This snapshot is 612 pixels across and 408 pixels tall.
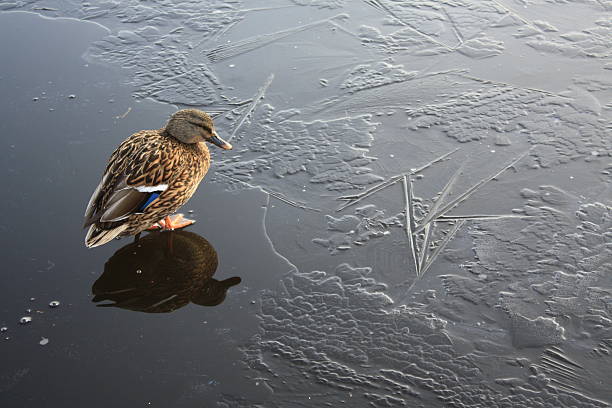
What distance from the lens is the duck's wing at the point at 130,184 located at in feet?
12.2

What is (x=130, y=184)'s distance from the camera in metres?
3.76

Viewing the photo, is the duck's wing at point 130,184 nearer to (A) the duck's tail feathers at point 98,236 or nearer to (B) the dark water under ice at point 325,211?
(A) the duck's tail feathers at point 98,236

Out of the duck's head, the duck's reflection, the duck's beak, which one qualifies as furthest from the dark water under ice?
the duck's head

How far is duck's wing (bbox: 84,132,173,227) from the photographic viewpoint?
146 inches

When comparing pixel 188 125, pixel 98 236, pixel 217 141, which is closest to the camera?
pixel 98 236

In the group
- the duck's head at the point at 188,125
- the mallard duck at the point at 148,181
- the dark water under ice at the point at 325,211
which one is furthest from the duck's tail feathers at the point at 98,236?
the duck's head at the point at 188,125

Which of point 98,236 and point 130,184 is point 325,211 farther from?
point 98,236

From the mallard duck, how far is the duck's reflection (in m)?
0.13

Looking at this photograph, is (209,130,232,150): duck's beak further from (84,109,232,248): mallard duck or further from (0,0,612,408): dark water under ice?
(0,0,612,408): dark water under ice

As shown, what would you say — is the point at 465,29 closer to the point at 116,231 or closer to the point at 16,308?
the point at 116,231

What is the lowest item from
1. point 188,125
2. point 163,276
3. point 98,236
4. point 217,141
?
point 163,276

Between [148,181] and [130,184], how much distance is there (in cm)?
10

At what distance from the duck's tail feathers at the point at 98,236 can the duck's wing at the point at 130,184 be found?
56 mm

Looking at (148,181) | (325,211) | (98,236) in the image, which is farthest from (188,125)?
(325,211)
